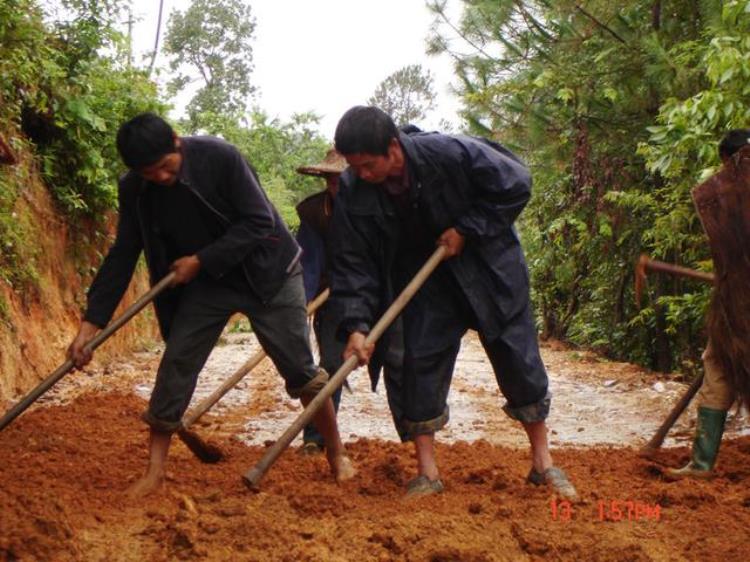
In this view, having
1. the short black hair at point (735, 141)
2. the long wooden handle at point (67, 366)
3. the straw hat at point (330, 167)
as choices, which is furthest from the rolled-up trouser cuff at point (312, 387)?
the short black hair at point (735, 141)

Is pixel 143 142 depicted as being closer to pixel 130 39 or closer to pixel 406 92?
pixel 130 39

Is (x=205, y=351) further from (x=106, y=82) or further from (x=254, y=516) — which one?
(x=106, y=82)

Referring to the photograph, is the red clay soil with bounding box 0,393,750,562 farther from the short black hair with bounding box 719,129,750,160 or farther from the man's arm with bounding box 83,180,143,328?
the short black hair with bounding box 719,129,750,160

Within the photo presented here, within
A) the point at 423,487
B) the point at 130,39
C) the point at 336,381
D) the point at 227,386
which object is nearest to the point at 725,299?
the point at 423,487

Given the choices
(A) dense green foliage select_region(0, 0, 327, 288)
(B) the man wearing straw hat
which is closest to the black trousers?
(B) the man wearing straw hat

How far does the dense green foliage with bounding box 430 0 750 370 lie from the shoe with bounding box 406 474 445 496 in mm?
3185

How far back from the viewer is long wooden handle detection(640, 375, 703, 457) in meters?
5.15

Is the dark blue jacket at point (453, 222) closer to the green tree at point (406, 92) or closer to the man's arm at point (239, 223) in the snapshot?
the man's arm at point (239, 223)

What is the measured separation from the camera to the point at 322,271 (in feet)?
20.0

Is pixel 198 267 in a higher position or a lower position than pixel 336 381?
higher

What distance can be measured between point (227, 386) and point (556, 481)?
2055 millimetres

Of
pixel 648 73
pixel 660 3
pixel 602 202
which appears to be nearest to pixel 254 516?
pixel 648 73

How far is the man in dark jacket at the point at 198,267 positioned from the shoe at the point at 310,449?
0.89 metres

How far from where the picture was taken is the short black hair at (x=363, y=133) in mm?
3838
